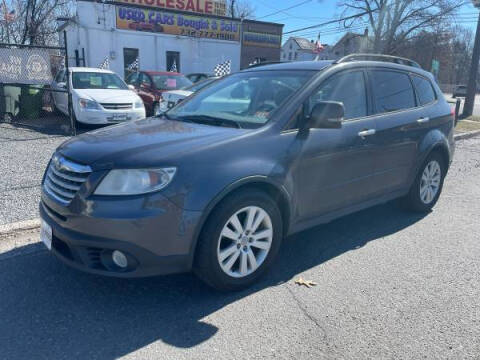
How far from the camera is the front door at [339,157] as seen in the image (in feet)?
11.0

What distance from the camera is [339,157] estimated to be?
356cm

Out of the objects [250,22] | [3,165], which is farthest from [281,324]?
[250,22]

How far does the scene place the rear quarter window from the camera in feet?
15.4

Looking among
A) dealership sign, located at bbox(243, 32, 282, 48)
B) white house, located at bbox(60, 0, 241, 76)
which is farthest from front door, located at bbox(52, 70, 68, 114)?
dealership sign, located at bbox(243, 32, 282, 48)

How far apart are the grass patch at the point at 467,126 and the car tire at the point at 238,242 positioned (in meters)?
10.8

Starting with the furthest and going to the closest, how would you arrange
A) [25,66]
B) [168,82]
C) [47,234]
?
[168,82] → [25,66] → [47,234]

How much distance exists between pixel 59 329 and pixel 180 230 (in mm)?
1006

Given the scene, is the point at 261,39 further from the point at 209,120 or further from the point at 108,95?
the point at 209,120

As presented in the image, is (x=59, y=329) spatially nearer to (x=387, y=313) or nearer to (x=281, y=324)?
(x=281, y=324)

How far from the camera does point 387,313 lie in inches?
113

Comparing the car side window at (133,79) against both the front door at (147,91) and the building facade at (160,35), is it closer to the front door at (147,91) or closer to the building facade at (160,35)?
the front door at (147,91)

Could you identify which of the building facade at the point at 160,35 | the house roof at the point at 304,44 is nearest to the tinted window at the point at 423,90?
the building facade at the point at 160,35

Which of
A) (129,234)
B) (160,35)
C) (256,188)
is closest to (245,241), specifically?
(256,188)

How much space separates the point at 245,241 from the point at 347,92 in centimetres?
179
